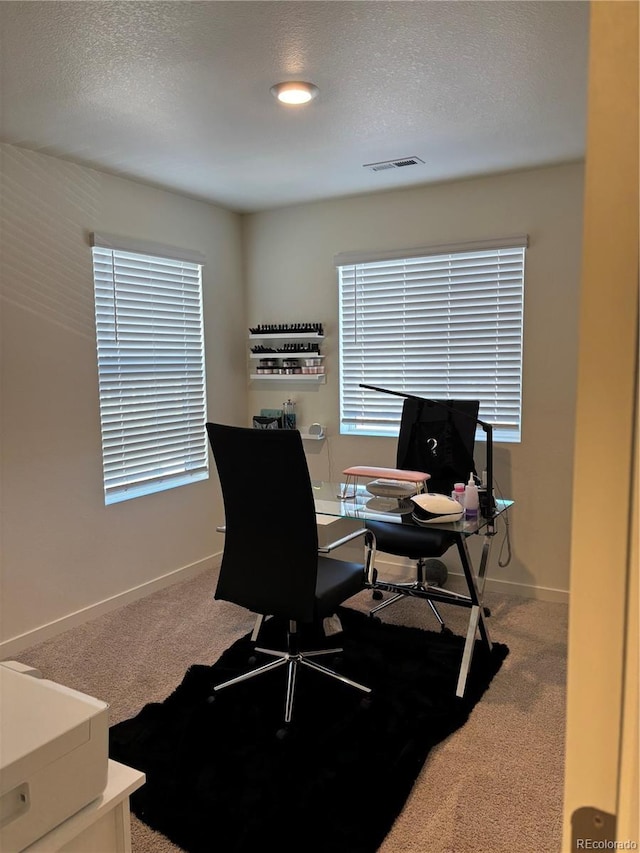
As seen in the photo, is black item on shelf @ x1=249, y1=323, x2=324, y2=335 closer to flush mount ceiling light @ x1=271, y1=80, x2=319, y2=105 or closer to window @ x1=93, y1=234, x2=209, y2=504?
window @ x1=93, y1=234, x2=209, y2=504

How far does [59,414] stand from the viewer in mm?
3244

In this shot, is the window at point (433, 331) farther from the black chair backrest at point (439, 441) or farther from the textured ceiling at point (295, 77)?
the textured ceiling at point (295, 77)

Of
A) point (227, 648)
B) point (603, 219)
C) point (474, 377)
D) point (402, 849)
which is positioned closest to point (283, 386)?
point (474, 377)

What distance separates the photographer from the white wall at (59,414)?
3016 millimetres

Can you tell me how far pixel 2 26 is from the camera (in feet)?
6.27

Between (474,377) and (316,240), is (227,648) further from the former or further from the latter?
(316,240)

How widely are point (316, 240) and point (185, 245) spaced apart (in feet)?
2.84

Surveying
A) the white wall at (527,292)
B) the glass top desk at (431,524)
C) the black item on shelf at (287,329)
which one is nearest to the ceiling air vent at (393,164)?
the white wall at (527,292)

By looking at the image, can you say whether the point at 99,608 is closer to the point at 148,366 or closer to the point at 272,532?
the point at 148,366

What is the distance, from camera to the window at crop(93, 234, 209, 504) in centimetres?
353

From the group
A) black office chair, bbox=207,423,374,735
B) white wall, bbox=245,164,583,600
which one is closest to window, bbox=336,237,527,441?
white wall, bbox=245,164,583,600

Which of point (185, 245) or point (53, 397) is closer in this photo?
point (53, 397)

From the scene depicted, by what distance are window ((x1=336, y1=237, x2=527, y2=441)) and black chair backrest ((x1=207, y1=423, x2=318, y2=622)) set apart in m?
1.81

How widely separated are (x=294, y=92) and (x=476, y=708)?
2.52 m
